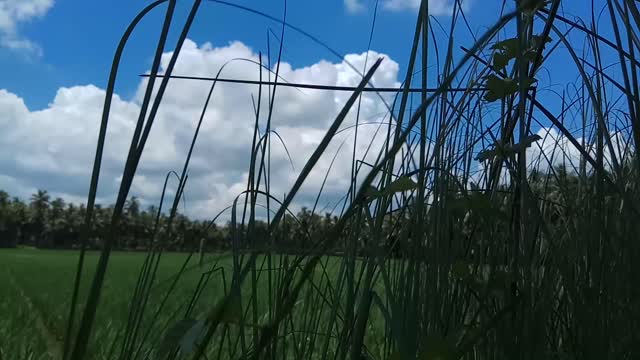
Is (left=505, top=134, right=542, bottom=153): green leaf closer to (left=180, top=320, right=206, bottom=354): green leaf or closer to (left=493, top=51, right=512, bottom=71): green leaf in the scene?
(left=493, top=51, right=512, bottom=71): green leaf

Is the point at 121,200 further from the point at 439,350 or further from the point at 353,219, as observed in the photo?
the point at 353,219

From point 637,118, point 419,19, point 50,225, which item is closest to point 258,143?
point 419,19

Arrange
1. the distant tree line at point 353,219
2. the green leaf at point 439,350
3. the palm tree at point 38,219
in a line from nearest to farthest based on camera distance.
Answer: the green leaf at point 439,350
the distant tree line at point 353,219
the palm tree at point 38,219

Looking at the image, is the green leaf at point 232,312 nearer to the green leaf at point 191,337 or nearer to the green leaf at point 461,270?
the green leaf at point 191,337

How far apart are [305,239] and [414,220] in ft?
0.56

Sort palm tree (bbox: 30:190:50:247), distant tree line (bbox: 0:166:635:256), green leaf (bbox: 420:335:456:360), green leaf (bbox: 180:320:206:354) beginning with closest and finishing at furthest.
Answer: green leaf (bbox: 180:320:206:354) → green leaf (bbox: 420:335:456:360) → distant tree line (bbox: 0:166:635:256) → palm tree (bbox: 30:190:50:247)

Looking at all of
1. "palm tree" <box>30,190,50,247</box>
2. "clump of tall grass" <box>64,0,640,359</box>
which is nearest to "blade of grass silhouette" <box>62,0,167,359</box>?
"clump of tall grass" <box>64,0,640,359</box>

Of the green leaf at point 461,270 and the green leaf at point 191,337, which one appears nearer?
the green leaf at point 191,337

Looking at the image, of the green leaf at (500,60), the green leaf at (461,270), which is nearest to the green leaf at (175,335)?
the green leaf at (461,270)

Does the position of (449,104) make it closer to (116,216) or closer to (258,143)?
(258,143)

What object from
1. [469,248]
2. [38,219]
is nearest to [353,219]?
[469,248]

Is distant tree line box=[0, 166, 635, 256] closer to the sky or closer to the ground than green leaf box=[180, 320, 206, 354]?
closer to the sky

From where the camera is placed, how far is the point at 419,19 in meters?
0.51

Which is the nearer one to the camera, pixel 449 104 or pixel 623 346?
pixel 623 346
